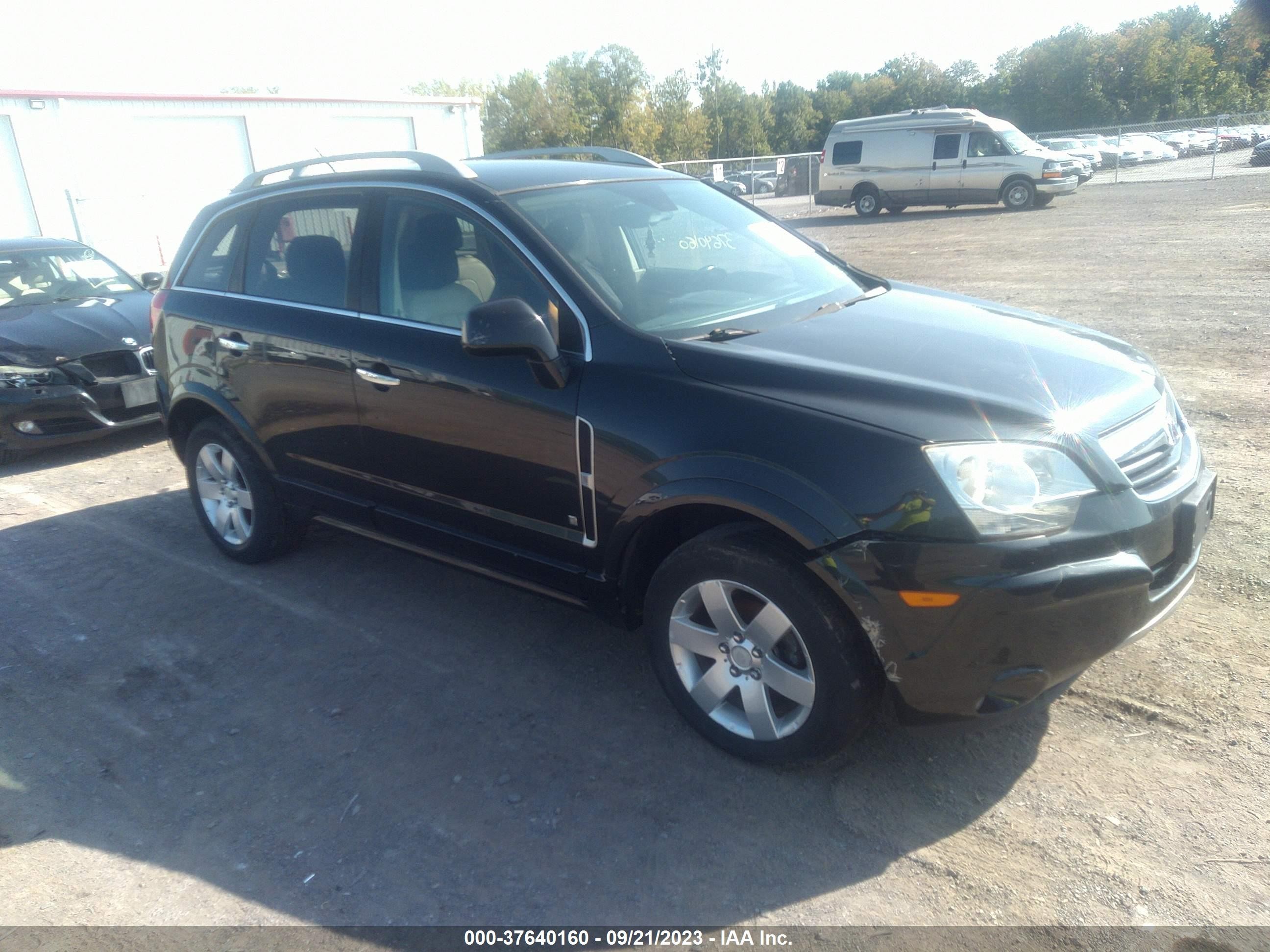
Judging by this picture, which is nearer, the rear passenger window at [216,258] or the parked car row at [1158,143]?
the rear passenger window at [216,258]

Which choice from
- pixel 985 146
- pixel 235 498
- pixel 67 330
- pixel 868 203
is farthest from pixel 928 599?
pixel 868 203

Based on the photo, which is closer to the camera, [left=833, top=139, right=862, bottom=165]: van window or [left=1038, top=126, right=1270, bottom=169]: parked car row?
[left=833, top=139, right=862, bottom=165]: van window

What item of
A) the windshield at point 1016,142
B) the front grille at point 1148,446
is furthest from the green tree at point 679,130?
the front grille at point 1148,446

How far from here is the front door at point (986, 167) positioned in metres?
22.9

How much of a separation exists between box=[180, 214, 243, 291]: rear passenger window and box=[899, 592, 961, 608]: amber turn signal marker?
3745mm

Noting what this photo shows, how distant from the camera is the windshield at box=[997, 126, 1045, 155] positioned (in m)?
22.9

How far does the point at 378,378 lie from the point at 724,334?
4.87 ft

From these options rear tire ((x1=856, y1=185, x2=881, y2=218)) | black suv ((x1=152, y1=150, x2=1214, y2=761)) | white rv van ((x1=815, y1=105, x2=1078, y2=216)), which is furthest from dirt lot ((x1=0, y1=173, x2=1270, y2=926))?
rear tire ((x1=856, y1=185, x2=881, y2=218))

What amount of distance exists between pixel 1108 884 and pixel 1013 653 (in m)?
0.66

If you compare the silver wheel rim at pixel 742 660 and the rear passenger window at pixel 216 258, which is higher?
the rear passenger window at pixel 216 258

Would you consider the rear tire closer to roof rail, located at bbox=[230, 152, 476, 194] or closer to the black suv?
the black suv

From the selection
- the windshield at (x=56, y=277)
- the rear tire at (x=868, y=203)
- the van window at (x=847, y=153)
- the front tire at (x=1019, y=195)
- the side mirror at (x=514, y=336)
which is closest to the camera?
the side mirror at (x=514, y=336)

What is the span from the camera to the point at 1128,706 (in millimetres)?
3252

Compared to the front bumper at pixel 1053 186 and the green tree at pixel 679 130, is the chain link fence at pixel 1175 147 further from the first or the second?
the green tree at pixel 679 130
